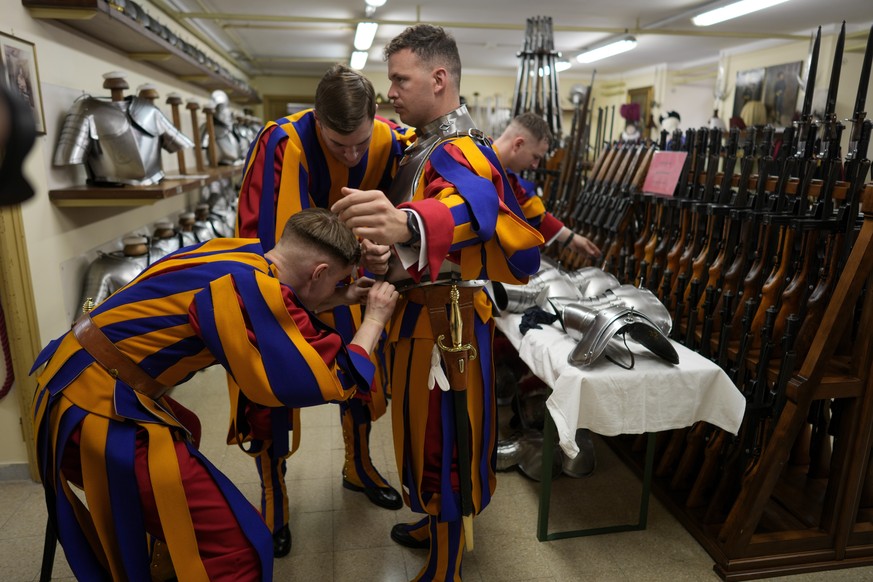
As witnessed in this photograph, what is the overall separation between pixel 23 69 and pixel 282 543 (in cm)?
204

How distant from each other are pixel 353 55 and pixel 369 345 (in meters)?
10.1

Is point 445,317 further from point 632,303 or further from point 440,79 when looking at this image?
point 632,303

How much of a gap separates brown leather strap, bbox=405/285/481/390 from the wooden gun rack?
3.57 feet

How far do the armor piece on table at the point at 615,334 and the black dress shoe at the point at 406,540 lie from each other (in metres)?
0.84

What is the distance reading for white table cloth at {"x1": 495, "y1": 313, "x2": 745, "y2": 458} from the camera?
1.86 meters

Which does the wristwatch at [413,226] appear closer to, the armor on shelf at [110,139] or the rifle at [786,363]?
the rifle at [786,363]

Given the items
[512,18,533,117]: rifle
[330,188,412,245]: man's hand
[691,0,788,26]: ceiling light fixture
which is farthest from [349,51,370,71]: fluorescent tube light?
[330,188,412,245]: man's hand

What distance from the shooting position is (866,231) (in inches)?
67.7

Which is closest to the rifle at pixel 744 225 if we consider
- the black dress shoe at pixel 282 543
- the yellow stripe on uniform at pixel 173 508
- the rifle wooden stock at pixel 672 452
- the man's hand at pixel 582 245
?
the rifle wooden stock at pixel 672 452

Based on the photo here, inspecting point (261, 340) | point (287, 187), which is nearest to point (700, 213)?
point (287, 187)

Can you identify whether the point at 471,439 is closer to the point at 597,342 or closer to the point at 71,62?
the point at 597,342

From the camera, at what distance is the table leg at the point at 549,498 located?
82.6 inches

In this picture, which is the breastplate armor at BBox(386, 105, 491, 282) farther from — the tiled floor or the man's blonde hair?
the tiled floor

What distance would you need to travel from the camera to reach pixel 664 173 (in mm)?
2723
